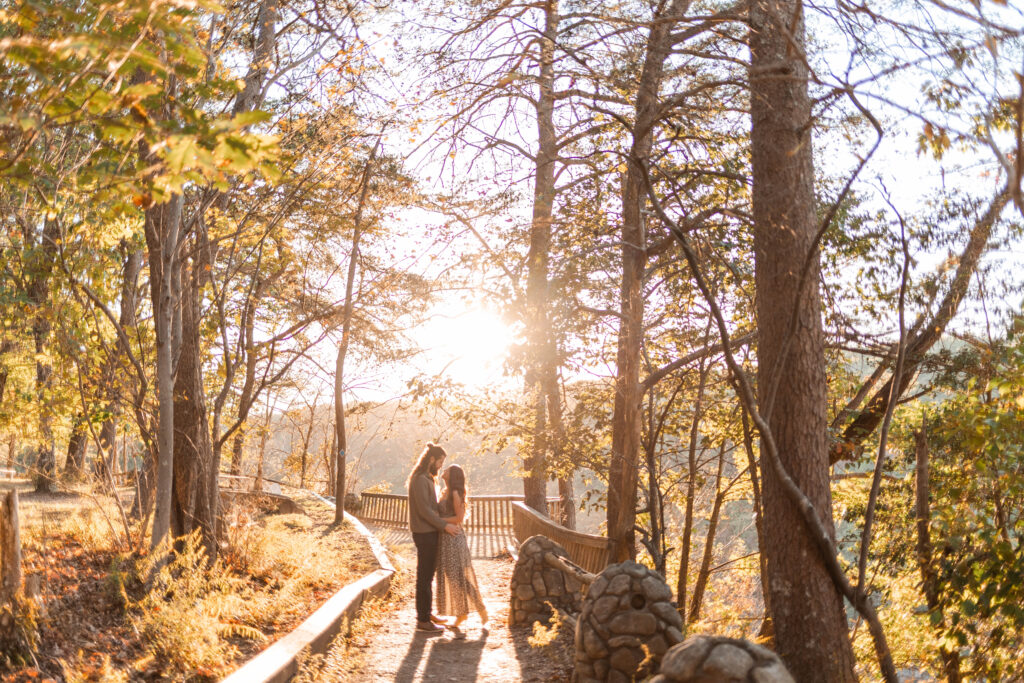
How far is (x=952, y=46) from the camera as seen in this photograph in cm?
549

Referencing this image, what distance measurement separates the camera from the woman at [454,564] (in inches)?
343

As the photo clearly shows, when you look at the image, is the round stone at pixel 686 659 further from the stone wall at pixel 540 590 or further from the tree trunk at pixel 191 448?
the tree trunk at pixel 191 448

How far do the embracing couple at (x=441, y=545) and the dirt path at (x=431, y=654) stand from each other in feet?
0.84

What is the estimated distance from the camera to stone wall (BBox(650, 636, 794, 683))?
4.20 m

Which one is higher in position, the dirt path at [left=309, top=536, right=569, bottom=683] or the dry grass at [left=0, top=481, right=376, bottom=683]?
the dry grass at [left=0, top=481, right=376, bottom=683]

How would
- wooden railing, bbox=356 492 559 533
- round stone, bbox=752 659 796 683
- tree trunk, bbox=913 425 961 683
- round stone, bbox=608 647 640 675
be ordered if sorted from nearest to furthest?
round stone, bbox=752 659 796 683 < round stone, bbox=608 647 640 675 < tree trunk, bbox=913 425 961 683 < wooden railing, bbox=356 492 559 533

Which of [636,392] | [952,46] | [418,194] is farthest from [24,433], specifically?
[952,46]

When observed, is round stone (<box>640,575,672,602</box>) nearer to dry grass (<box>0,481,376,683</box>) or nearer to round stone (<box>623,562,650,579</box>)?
round stone (<box>623,562,650,579</box>)

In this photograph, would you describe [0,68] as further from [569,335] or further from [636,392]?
[569,335]

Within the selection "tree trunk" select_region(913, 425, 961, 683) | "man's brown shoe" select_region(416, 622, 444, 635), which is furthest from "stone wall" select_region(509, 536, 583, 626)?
"tree trunk" select_region(913, 425, 961, 683)

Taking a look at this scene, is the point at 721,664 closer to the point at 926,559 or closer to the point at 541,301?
the point at 926,559

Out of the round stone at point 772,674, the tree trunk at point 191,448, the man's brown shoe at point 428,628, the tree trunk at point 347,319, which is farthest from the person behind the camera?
the tree trunk at point 347,319

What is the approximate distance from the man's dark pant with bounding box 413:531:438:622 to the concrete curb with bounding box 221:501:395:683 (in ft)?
A: 2.12

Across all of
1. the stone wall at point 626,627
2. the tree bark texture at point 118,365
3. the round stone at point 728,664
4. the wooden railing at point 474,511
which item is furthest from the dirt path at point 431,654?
the wooden railing at point 474,511
